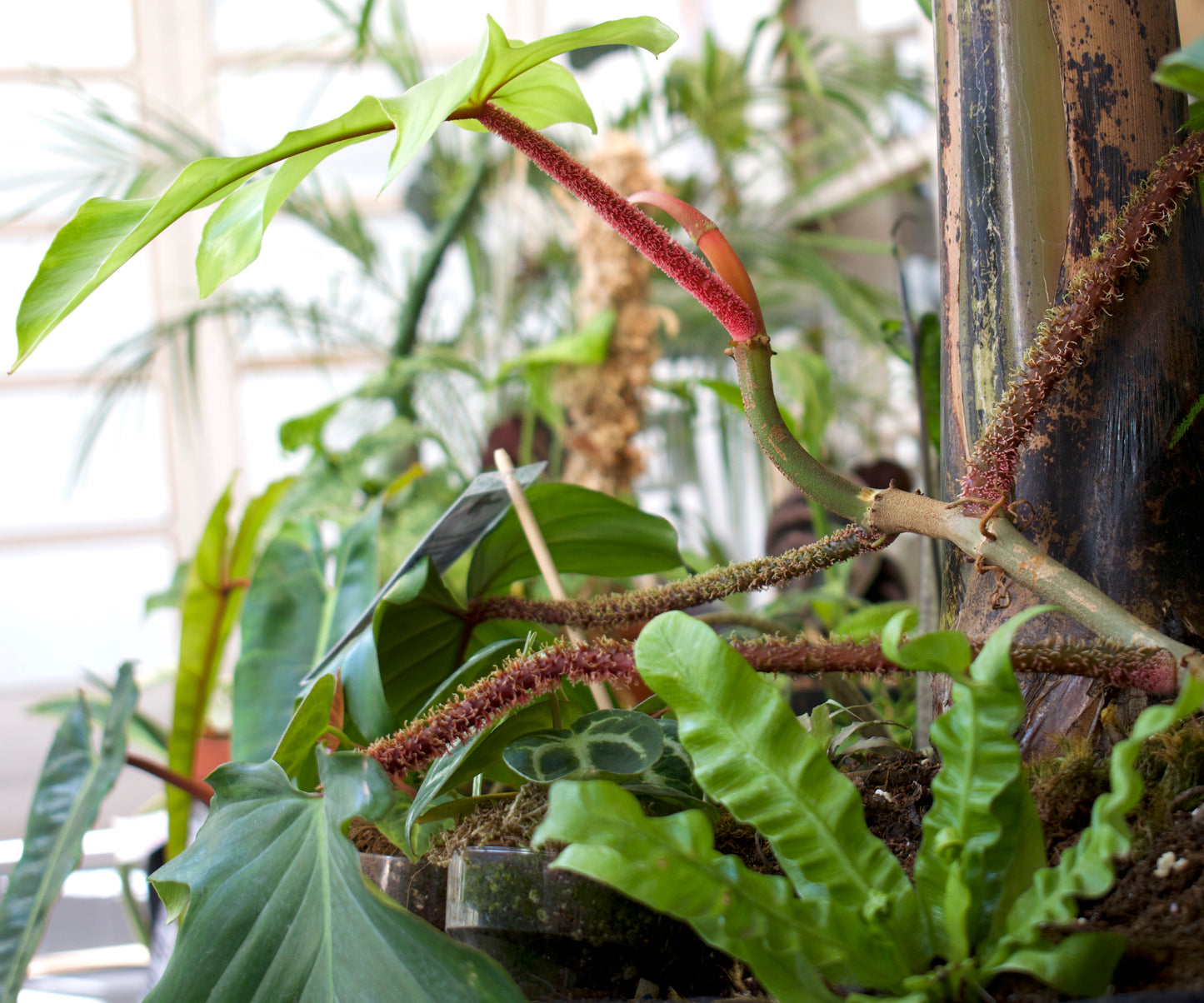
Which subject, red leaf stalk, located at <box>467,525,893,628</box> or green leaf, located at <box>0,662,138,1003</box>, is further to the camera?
green leaf, located at <box>0,662,138,1003</box>

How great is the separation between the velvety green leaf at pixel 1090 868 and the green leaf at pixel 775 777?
0.03m

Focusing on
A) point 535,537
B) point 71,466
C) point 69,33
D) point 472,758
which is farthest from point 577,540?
point 69,33

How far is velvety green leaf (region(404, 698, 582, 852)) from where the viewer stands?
0.27m

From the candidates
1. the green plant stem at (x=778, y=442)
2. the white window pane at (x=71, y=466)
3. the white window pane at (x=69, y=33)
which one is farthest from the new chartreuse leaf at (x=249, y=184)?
the white window pane at (x=69, y=33)

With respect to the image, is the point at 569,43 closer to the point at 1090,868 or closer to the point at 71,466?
the point at 1090,868

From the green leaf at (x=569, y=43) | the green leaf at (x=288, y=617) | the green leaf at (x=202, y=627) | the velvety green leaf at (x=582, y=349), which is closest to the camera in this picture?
the green leaf at (x=569, y=43)

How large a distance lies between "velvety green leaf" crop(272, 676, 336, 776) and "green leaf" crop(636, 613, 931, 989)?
0.14 m

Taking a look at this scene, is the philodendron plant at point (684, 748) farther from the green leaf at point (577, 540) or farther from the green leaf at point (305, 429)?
the green leaf at point (305, 429)

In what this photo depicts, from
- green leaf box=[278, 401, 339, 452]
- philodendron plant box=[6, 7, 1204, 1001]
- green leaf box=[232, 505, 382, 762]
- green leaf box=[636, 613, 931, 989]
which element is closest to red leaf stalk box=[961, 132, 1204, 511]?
philodendron plant box=[6, 7, 1204, 1001]

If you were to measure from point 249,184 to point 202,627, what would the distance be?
454 mm

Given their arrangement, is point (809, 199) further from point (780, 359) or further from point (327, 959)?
point (327, 959)

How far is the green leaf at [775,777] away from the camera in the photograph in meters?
Result: 0.22

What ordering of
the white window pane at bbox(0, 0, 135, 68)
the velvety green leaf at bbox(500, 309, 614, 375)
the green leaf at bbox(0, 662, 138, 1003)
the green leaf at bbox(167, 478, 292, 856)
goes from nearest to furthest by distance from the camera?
the green leaf at bbox(0, 662, 138, 1003), the green leaf at bbox(167, 478, 292, 856), the velvety green leaf at bbox(500, 309, 614, 375), the white window pane at bbox(0, 0, 135, 68)

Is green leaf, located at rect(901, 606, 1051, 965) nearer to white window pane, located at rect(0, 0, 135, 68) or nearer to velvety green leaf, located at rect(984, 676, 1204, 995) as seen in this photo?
velvety green leaf, located at rect(984, 676, 1204, 995)
